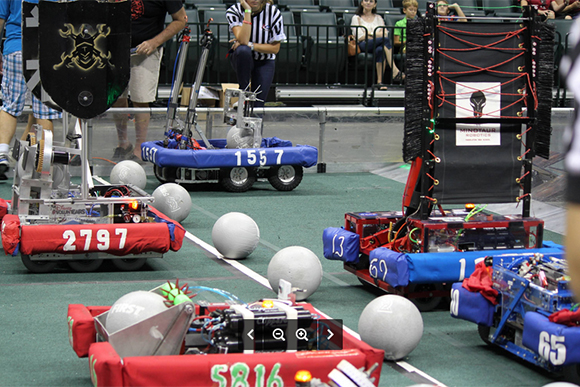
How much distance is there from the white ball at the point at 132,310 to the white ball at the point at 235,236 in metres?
2.67

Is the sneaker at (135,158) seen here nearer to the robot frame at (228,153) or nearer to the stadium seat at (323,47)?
the robot frame at (228,153)

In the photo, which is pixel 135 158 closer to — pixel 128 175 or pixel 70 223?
pixel 128 175

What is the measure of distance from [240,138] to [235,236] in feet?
11.2

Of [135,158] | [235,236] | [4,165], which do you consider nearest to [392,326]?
[235,236]

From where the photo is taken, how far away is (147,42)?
9.76m

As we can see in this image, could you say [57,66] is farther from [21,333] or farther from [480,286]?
[480,286]

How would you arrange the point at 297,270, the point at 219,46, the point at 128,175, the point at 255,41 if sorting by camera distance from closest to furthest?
the point at 297,270 < the point at 128,175 < the point at 255,41 < the point at 219,46

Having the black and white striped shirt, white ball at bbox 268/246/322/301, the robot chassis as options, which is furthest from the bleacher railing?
white ball at bbox 268/246/322/301

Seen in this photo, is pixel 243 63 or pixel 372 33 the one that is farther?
pixel 372 33

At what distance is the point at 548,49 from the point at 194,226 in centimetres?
383

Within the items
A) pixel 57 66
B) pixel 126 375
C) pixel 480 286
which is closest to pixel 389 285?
pixel 480 286

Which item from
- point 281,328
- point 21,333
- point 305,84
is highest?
point 305,84

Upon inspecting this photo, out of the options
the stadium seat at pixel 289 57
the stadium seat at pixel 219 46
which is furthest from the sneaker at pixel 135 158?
the stadium seat at pixel 289 57

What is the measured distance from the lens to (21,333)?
4.63 metres
